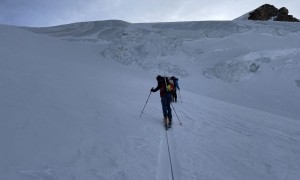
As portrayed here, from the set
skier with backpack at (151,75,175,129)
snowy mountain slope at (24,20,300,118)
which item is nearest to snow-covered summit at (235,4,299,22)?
snowy mountain slope at (24,20,300,118)

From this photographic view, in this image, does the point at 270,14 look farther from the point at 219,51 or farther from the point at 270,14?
the point at 219,51

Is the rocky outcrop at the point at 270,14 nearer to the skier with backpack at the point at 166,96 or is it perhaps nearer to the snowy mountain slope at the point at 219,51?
the snowy mountain slope at the point at 219,51

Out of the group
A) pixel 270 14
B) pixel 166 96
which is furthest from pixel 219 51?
pixel 270 14

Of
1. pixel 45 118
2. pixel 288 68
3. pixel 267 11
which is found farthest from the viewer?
pixel 267 11

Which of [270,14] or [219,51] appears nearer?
[219,51]

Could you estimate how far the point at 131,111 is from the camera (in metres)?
11.5

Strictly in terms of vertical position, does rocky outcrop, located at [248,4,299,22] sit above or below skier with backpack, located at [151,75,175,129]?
above

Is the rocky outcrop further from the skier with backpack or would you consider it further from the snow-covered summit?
the skier with backpack

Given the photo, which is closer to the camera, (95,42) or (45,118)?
(45,118)

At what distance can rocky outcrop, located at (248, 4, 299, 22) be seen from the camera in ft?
233

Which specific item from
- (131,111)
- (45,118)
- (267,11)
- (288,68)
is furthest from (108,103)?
(267,11)

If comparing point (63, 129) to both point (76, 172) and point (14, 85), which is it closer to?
point (76, 172)

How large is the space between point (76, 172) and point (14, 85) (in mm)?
6842

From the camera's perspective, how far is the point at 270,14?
73.9 m
